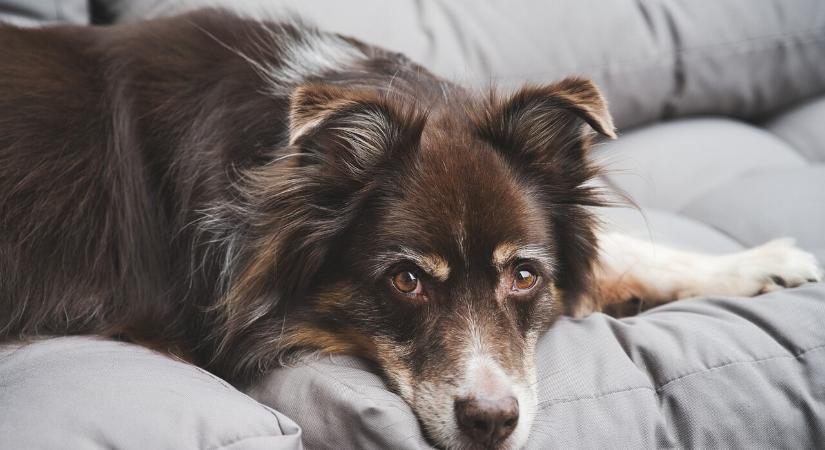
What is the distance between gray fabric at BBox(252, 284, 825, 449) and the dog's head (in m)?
0.11

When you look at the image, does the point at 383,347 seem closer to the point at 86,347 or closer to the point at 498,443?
the point at 498,443

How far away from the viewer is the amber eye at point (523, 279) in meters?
2.41

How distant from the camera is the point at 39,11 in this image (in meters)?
3.43

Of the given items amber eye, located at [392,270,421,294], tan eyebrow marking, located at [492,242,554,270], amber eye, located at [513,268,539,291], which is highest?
tan eyebrow marking, located at [492,242,554,270]

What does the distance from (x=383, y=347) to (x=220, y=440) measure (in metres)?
0.69

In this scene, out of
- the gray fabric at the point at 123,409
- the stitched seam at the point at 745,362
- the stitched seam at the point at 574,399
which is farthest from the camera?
the stitched seam at the point at 745,362

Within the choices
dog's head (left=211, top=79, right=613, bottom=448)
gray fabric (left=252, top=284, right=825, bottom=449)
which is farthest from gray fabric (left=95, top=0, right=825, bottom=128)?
gray fabric (left=252, top=284, right=825, bottom=449)

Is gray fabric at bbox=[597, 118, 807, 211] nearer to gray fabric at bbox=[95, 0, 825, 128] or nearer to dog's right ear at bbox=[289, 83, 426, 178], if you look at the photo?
gray fabric at bbox=[95, 0, 825, 128]

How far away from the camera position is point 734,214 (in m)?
3.57

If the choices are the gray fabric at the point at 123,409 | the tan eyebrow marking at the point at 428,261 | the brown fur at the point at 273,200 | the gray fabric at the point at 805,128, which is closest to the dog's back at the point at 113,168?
the brown fur at the point at 273,200

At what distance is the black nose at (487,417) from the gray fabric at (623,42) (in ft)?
6.24

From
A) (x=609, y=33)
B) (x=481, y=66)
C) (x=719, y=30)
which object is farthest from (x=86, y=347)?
(x=719, y=30)

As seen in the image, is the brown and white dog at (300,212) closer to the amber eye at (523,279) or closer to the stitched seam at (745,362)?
the amber eye at (523,279)

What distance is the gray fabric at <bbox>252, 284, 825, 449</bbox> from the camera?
80.4 inches
